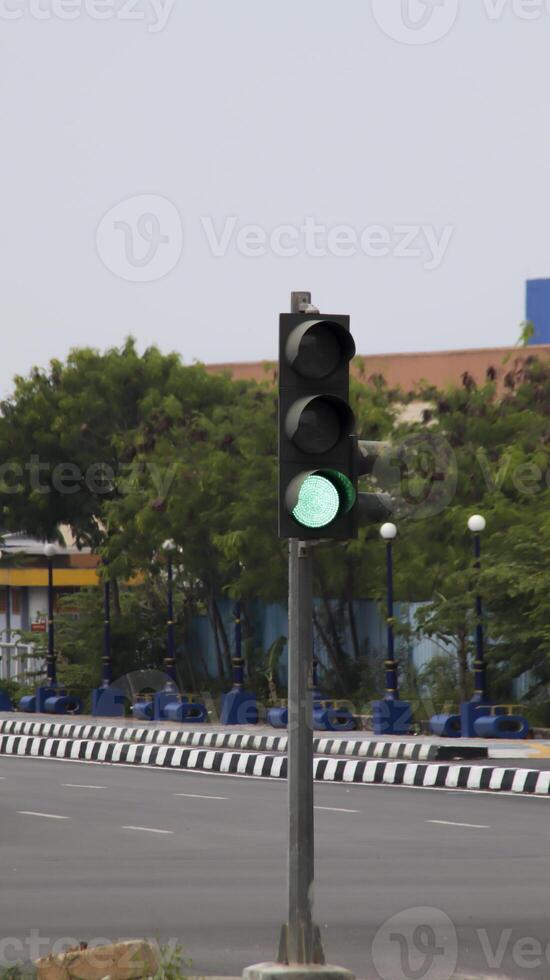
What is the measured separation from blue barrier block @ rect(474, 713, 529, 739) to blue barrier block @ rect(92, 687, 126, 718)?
1477cm

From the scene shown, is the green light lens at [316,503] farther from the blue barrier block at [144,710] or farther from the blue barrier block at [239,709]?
the blue barrier block at [144,710]

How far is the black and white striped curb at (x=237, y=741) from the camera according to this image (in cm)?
3072

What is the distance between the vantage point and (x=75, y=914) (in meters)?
14.0

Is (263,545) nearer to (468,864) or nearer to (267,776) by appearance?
(267,776)

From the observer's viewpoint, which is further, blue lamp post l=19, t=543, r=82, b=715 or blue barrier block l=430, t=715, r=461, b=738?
blue lamp post l=19, t=543, r=82, b=715

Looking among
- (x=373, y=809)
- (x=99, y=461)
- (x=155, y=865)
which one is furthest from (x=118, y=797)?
(x=99, y=461)

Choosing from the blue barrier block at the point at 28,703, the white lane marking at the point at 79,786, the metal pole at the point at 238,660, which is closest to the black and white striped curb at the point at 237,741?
the metal pole at the point at 238,660

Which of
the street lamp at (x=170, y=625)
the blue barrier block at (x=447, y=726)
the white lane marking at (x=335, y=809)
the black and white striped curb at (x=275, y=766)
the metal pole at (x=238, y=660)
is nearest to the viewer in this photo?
the white lane marking at (x=335, y=809)

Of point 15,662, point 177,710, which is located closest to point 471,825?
point 177,710

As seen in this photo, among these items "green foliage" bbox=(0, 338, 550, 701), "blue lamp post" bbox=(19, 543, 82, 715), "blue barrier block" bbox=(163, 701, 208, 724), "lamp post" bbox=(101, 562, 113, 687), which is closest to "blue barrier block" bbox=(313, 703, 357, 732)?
"green foliage" bbox=(0, 338, 550, 701)

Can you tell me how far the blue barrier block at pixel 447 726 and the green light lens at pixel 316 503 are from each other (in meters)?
25.9

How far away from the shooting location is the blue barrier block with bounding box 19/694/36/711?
50.6 meters

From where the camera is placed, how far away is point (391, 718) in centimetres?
3631

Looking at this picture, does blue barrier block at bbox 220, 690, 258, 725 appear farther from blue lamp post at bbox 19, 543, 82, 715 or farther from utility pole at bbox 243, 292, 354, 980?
utility pole at bbox 243, 292, 354, 980
